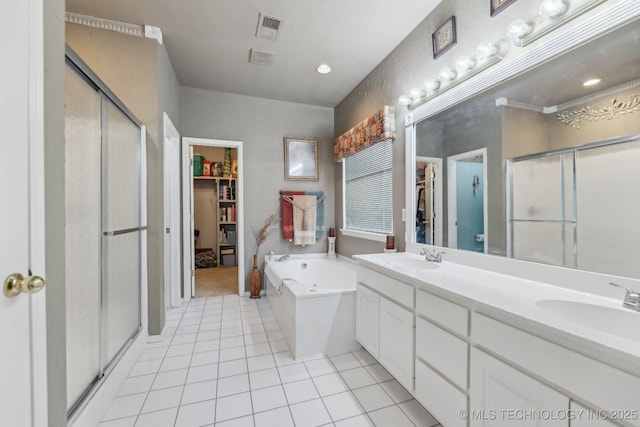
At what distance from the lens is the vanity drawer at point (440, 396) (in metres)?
1.14

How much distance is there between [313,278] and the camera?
343cm

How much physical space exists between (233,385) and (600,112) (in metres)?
2.38

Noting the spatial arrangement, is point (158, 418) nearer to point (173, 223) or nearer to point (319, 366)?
point (319, 366)

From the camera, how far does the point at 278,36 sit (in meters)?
2.32

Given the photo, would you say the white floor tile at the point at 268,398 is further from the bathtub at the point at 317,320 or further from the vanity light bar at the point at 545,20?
the vanity light bar at the point at 545,20

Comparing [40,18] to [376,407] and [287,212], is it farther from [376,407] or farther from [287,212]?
[287,212]

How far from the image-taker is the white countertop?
706mm

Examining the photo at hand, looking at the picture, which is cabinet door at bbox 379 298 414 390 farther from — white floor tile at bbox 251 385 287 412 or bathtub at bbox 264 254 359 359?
white floor tile at bbox 251 385 287 412

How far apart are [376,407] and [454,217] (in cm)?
128

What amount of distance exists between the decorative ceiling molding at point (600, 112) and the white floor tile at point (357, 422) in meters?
1.75

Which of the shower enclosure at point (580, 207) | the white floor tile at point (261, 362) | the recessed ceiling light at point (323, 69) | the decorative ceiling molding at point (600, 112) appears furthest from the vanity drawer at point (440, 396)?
the recessed ceiling light at point (323, 69)

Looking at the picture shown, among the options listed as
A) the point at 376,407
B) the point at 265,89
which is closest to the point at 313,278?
the point at 376,407

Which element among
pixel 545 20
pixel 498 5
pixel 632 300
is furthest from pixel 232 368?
pixel 498 5

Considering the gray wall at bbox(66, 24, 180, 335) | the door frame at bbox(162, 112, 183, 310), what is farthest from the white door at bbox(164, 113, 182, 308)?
the gray wall at bbox(66, 24, 180, 335)
